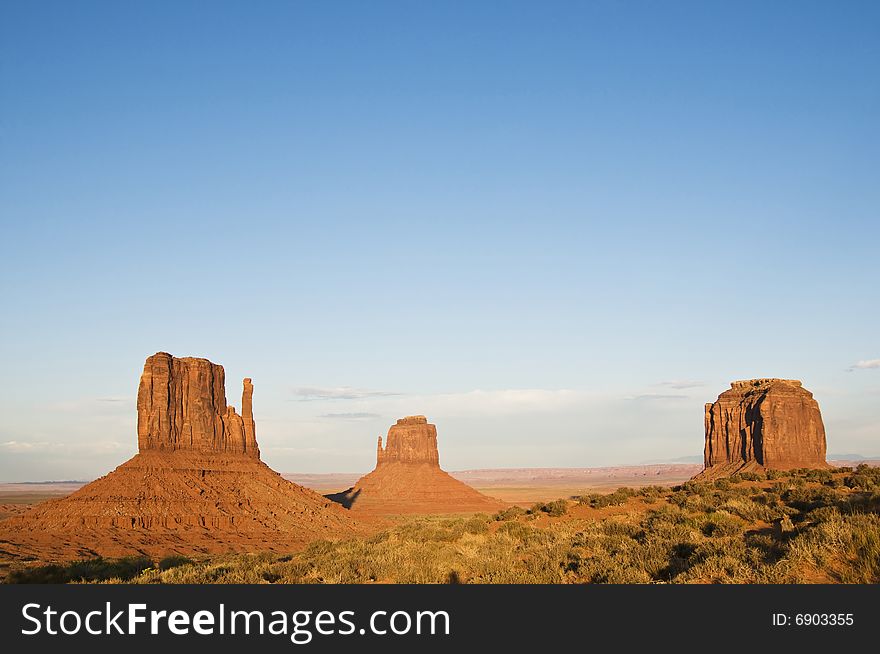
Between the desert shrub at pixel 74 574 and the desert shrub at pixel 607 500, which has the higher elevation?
the desert shrub at pixel 607 500

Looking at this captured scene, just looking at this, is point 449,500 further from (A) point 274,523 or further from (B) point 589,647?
(B) point 589,647

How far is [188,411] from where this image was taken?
81.8 metres

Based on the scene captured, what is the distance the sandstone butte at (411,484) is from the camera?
394 feet

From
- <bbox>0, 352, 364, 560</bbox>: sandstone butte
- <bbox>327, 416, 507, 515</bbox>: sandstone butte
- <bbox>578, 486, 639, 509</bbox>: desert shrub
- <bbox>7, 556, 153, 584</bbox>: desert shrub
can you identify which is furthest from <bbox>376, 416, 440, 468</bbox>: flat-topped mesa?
<bbox>7, 556, 153, 584</bbox>: desert shrub

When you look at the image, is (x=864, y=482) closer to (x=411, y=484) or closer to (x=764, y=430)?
(x=764, y=430)

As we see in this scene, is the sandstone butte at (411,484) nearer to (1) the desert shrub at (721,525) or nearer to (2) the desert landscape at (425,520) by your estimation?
(2) the desert landscape at (425,520)

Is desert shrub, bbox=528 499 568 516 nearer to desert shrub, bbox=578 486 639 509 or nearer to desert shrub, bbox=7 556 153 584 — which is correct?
desert shrub, bbox=578 486 639 509

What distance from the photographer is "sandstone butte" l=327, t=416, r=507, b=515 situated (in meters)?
120

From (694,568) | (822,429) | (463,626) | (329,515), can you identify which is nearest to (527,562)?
(694,568)

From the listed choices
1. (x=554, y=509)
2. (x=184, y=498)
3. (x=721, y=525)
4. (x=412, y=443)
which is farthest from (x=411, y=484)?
(x=721, y=525)

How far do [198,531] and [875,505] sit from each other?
182 feet

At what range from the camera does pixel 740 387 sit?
10838cm

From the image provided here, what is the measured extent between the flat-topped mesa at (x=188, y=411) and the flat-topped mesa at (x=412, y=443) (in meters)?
65.7

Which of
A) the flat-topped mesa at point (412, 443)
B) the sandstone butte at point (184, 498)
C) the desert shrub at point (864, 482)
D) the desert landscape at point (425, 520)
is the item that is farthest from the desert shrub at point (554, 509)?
the flat-topped mesa at point (412, 443)
